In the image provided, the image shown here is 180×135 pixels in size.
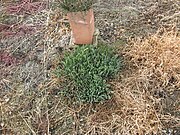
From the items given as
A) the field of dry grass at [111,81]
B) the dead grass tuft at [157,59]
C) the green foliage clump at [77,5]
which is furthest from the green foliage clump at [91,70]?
the green foliage clump at [77,5]

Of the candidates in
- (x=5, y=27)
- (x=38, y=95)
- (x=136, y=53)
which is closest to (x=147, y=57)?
(x=136, y=53)

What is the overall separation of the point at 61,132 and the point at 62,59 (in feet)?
2.46

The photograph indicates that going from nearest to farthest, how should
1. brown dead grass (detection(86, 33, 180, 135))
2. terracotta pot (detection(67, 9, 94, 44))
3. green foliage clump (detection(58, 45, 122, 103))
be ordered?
brown dead grass (detection(86, 33, 180, 135)) → green foliage clump (detection(58, 45, 122, 103)) → terracotta pot (detection(67, 9, 94, 44))

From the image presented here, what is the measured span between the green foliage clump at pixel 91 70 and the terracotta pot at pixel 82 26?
0.17m

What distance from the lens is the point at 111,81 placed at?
331 centimetres

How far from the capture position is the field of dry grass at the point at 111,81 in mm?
3116

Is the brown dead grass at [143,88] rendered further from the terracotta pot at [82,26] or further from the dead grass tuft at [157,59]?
the terracotta pot at [82,26]

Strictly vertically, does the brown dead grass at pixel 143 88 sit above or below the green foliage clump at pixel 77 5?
below

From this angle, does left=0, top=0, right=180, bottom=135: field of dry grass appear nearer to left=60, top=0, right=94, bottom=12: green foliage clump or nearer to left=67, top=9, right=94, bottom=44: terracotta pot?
left=67, top=9, right=94, bottom=44: terracotta pot

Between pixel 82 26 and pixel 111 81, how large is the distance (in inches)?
22.6

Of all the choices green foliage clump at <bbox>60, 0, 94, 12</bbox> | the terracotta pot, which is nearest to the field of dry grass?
the terracotta pot

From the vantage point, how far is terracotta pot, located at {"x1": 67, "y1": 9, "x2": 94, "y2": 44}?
344cm

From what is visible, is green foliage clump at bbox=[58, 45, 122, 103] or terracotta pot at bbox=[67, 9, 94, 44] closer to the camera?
green foliage clump at bbox=[58, 45, 122, 103]

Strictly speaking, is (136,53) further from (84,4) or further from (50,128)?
(50,128)
